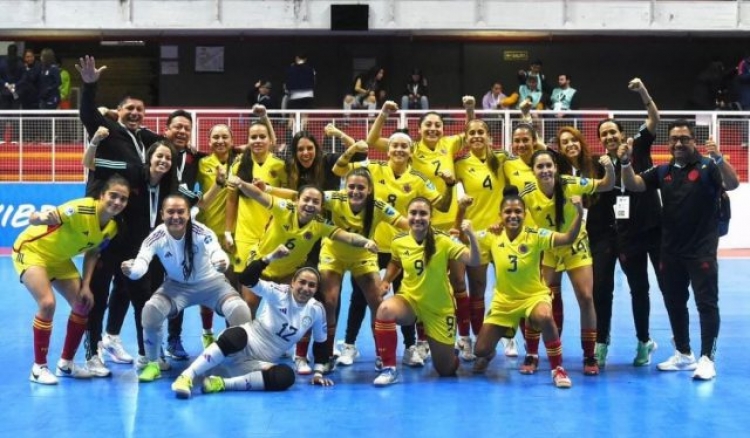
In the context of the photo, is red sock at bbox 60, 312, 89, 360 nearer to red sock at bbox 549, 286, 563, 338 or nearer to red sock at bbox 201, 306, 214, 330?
red sock at bbox 201, 306, 214, 330

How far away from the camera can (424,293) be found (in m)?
8.43

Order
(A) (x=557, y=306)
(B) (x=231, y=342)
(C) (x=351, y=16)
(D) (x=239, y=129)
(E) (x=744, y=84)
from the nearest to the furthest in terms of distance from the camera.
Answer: (B) (x=231, y=342)
(A) (x=557, y=306)
(D) (x=239, y=129)
(E) (x=744, y=84)
(C) (x=351, y=16)

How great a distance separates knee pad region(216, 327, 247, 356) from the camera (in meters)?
7.87

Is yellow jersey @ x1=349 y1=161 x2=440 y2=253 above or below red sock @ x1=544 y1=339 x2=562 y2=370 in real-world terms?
Answer: above

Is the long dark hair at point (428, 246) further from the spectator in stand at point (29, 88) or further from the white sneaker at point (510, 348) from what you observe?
the spectator in stand at point (29, 88)

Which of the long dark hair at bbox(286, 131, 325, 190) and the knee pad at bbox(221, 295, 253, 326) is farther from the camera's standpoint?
the long dark hair at bbox(286, 131, 325, 190)

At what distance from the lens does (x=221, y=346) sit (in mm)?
7883

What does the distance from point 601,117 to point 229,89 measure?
34.5 feet

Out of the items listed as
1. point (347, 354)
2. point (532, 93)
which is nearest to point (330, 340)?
point (347, 354)

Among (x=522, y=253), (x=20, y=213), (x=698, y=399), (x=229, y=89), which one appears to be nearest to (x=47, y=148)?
(x=20, y=213)

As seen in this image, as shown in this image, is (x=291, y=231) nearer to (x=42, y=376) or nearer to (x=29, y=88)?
(x=42, y=376)

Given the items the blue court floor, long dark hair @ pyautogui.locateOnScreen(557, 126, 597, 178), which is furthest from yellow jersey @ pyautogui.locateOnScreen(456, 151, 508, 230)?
the blue court floor

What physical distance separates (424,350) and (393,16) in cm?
1467

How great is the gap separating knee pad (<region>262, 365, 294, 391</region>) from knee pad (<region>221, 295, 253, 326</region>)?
534 mm
